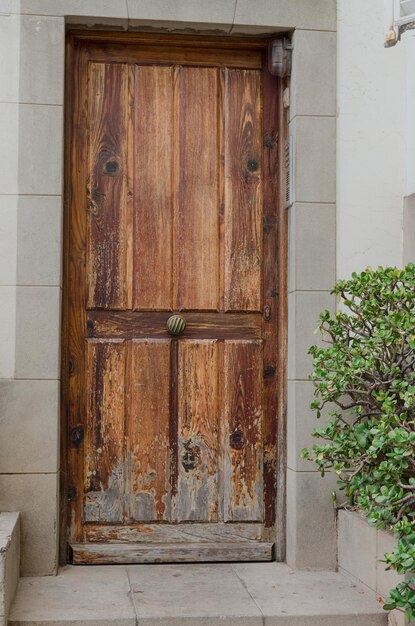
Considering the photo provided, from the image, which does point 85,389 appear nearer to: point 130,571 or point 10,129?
point 130,571

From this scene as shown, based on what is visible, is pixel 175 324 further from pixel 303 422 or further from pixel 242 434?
pixel 303 422

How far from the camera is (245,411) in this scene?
195 inches

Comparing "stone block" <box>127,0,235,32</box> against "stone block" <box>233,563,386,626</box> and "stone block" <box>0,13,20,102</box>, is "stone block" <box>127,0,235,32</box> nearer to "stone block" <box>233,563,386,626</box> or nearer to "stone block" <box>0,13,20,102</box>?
"stone block" <box>0,13,20,102</box>

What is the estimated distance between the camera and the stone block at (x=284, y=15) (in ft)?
15.8

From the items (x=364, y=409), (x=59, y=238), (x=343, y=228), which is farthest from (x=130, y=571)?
(x=343, y=228)

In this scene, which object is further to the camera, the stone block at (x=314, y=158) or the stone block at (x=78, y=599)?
the stone block at (x=314, y=158)

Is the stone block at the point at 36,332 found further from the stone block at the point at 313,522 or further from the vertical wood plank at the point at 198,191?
the stone block at the point at 313,522

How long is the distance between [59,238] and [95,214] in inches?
13.0

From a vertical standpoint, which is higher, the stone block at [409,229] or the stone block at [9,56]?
the stone block at [9,56]

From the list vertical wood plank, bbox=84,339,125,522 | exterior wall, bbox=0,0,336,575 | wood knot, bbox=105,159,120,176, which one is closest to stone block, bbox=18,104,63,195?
exterior wall, bbox=0,0,336,575

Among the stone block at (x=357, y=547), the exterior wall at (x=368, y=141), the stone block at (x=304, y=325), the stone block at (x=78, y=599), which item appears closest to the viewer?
the stone block at (x=78, y=599)

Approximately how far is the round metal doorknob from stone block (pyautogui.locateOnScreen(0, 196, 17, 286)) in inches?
33.0

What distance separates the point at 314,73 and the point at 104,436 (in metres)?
2.22

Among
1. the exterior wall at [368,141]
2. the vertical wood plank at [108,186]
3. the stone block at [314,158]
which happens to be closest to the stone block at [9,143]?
the vertical wood plank at [108,186]
